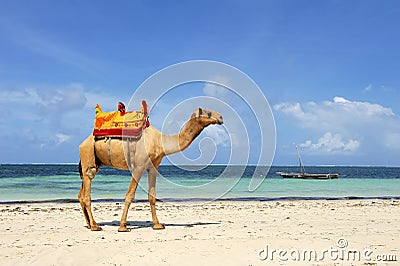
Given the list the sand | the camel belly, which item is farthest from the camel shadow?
the camel belly

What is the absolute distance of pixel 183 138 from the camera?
904 centimetres

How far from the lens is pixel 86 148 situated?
32.3ft

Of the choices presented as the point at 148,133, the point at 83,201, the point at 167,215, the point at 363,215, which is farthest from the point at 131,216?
the point at 363,215

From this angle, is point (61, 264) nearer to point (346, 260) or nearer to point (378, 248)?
point (346, 260)

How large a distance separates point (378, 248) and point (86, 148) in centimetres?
682

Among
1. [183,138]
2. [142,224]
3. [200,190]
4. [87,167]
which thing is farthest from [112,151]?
[200,190]

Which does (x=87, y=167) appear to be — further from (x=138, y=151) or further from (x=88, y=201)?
(x=138, y=151)

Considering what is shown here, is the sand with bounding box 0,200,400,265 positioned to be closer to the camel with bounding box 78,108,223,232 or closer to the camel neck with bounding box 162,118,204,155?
the camel with bounding box 78,108,223,232

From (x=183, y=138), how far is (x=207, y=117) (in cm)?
77

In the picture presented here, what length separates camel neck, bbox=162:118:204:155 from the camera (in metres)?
8.88

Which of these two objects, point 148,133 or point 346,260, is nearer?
point 346,260

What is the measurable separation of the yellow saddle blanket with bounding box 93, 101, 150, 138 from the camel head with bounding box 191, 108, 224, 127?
1.36 meters

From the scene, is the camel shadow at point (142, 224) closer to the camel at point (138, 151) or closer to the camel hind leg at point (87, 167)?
the camel at point (138, 151)

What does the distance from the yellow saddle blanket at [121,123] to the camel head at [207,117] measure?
4.47 ft
